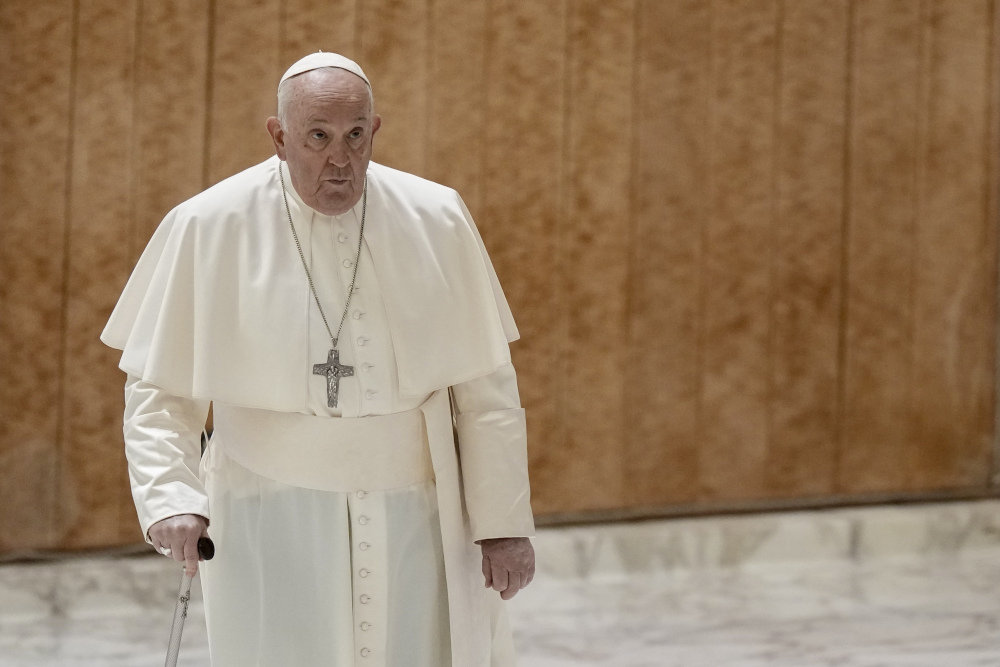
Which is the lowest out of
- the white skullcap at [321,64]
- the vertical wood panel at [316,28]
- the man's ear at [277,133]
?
the man's ear at [277,133]

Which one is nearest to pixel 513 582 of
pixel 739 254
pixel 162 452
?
pixel 162 452

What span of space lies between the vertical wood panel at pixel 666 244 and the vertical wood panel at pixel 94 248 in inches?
84.2

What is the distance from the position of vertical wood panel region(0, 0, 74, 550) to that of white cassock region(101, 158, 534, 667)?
73.6 inches

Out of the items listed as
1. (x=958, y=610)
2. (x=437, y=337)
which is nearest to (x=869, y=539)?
(x=958, y=610)

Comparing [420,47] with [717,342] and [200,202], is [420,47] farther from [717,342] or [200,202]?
[200,202]

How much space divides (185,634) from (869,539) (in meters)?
3.17

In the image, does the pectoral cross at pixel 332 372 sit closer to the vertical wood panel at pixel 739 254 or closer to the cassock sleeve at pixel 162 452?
the cassock sleeve at pixel 162 452

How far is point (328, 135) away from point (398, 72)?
2415 mm

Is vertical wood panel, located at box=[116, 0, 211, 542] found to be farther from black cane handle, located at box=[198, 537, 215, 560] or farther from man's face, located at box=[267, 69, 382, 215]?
black cane handle, located at box=[198, 537, 215, 560]

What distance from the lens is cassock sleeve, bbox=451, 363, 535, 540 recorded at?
2.98 metres

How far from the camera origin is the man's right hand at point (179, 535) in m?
2.69

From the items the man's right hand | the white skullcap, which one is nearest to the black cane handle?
the man's right hand

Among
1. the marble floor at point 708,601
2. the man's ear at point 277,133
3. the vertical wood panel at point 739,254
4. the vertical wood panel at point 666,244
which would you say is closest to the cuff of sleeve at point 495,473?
the man's ear at point 277,133

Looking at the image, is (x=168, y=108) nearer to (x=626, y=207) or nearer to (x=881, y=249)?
(x=626, y=207)
